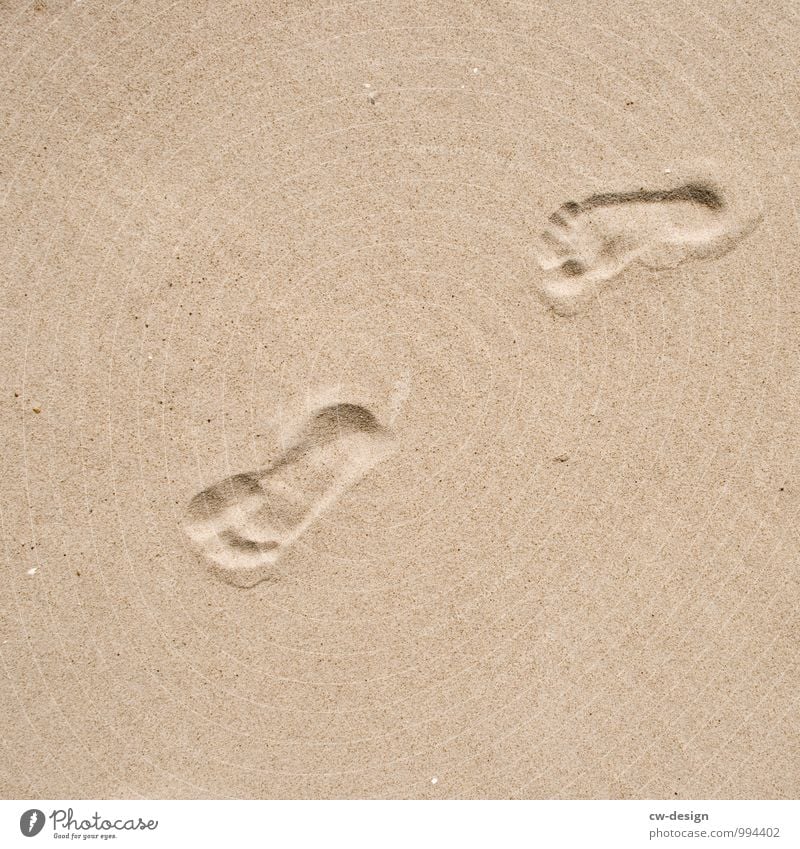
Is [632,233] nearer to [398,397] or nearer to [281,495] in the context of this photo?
[398,397]

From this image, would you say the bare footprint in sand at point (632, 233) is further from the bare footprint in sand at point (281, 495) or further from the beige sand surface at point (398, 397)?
the bare footprint in sand at point (281, 495)

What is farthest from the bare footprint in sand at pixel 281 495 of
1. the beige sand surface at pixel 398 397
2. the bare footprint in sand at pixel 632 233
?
the bare footprint in sand at pixel 632 233

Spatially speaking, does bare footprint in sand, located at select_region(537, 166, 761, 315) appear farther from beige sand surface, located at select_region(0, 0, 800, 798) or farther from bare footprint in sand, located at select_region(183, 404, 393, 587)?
bare footprint in sand, located at select_region(183, 404, 393, 587)

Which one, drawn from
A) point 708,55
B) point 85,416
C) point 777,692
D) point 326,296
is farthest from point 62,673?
point 708,55

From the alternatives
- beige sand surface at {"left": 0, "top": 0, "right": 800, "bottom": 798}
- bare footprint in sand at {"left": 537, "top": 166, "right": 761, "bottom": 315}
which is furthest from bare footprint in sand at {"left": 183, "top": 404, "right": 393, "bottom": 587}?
bare footprint in sand at {"left": 537, "top": 166, "right": 761, "bottom": 315}

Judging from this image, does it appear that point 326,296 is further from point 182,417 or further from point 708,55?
point 708,55
